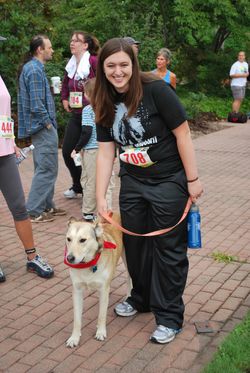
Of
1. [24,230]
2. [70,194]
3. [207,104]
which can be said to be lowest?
[207,104]

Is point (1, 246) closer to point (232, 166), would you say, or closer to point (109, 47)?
point (109, 47)

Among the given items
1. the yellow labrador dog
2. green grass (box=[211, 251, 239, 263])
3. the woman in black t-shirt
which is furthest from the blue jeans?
the yellow labrador dog

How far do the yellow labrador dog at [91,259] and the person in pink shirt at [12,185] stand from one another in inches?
44.7

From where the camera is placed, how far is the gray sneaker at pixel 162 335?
3881 millimetres

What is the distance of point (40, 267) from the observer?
16.8 feet

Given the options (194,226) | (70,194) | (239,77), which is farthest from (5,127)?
(239,77)

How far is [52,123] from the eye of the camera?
21.6ft

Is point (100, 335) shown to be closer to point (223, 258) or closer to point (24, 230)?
point (24, 230)

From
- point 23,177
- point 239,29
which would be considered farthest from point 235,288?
point 239,29

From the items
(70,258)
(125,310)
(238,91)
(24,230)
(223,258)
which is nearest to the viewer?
(70,258)

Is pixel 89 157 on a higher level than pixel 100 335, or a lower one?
higher

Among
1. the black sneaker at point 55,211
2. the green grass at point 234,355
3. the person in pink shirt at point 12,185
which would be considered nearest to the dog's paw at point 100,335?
the green grass at point 234,355

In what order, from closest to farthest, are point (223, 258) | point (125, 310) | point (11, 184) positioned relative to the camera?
point (125, 310) < point (11, 184) < point (223, 258)

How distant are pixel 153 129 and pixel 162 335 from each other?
1.43m
